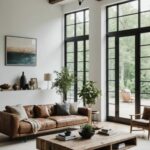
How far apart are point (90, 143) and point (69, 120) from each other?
7.30 feet

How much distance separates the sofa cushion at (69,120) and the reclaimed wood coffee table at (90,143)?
1422 millimetres

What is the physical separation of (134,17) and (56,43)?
11.1 feet

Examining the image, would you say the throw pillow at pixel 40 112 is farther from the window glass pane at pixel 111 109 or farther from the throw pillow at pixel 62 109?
the window glass pane at pixel 111 109

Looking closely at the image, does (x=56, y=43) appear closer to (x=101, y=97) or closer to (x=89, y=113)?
(x=101, y=97)

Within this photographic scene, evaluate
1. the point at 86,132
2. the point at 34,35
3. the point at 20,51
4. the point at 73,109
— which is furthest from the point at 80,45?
the point at 86,132

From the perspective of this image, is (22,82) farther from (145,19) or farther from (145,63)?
(145,19)

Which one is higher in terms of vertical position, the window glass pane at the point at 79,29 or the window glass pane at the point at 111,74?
the window glass pane at the point at 79,29

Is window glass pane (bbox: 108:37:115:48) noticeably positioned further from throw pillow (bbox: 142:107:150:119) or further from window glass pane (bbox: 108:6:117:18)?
throw pillow (bbox: 142:107:150:119)

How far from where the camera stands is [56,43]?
10148mm

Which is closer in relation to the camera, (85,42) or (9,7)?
(9,7)

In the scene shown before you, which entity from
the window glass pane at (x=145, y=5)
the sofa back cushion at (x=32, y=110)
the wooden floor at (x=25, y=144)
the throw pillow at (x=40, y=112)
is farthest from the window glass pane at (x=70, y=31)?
the wooden floor at (x=25, y=144)

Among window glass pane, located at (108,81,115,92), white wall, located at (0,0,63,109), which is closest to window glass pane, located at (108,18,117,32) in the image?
window glass pane, located at (108,81,115,92)

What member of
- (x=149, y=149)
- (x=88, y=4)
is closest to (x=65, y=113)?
(x=149, y=149)

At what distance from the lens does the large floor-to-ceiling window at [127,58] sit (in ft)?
25.2
